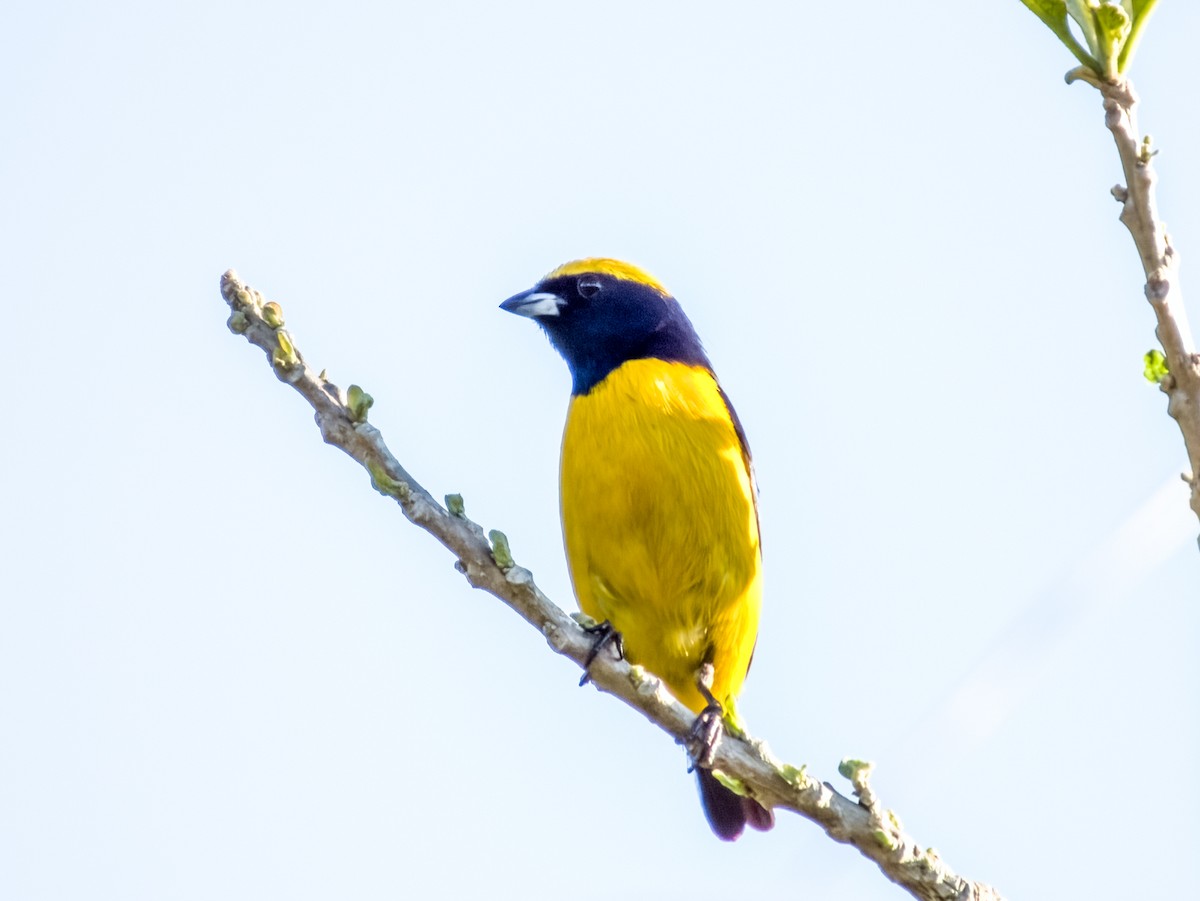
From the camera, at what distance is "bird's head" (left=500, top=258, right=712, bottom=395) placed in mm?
6258

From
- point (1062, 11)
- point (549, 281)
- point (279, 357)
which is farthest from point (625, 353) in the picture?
point (1062, 11)

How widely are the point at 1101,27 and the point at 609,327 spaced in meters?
4.05

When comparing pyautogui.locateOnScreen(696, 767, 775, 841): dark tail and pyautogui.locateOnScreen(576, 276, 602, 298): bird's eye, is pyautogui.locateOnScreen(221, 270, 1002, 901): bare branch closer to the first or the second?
pyautogui.locateOnScreen(696, 767, 775, 841): dark tail

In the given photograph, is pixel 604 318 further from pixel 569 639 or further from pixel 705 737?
pixel 569 639

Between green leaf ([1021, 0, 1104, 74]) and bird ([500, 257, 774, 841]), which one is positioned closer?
green leaf ([1021, 0, 1104, 74])

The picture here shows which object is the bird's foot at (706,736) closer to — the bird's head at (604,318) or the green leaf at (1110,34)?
the green leaf at (1110,34)

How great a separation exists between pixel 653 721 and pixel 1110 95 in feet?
6.59

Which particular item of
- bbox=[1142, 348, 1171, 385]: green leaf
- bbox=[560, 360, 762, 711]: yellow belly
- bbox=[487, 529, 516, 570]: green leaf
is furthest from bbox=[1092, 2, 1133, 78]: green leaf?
bbox=[560, 360, 762, 711]: yellow belly

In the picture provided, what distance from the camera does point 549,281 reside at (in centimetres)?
670

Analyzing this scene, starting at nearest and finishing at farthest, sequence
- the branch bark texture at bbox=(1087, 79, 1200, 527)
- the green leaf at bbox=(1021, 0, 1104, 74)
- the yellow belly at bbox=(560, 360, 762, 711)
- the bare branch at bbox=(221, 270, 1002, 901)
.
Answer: the branch bark texture at bbox=(1087, 79, 1200, 527), the green leaf at bbox=(1021, 0, 1104, 74), the bare branch at bbox=(221, 270, 1002, 901), the yellow belly at bbox=(560, 360, 762, 711)

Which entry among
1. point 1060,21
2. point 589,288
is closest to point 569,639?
point 1060,21

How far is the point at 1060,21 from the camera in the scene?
2471 mm

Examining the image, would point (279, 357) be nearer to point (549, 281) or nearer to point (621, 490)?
point (621, 490)

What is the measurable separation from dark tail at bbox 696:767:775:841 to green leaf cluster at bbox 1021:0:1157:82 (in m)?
4.15
